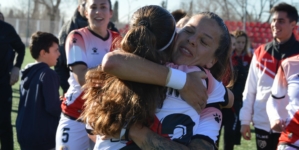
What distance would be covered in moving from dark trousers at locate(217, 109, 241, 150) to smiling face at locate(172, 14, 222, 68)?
16.5ft

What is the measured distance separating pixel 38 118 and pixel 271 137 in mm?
2413

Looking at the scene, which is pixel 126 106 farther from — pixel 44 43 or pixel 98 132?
pixel 44 43

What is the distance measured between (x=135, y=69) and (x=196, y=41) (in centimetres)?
35

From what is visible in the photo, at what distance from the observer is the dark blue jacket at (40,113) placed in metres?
4.55

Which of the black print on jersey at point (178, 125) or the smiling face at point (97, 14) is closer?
the black print on jersey at point (178, 125)

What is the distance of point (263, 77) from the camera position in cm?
523

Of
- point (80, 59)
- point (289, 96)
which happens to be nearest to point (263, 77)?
point (289, 96)

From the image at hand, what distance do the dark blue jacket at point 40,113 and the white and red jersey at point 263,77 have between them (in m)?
1.99

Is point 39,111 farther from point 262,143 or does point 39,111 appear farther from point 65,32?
point 262,143

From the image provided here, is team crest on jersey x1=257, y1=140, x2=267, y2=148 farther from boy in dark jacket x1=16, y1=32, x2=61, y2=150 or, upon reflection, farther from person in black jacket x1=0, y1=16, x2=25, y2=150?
person in black jacket x1=0, y1=16, x2=25, y2=150

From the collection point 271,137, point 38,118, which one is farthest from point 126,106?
point 271,137

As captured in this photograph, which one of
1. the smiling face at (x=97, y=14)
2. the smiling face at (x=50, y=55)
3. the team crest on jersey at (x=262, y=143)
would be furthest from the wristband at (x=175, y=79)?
the team crest on jersey at (x=262, y=143)

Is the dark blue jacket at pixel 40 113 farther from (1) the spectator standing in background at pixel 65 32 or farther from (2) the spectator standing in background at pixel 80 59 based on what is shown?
(1) the spectator standing in background at pixel 65 32

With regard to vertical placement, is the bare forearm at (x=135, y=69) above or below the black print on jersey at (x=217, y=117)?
above
